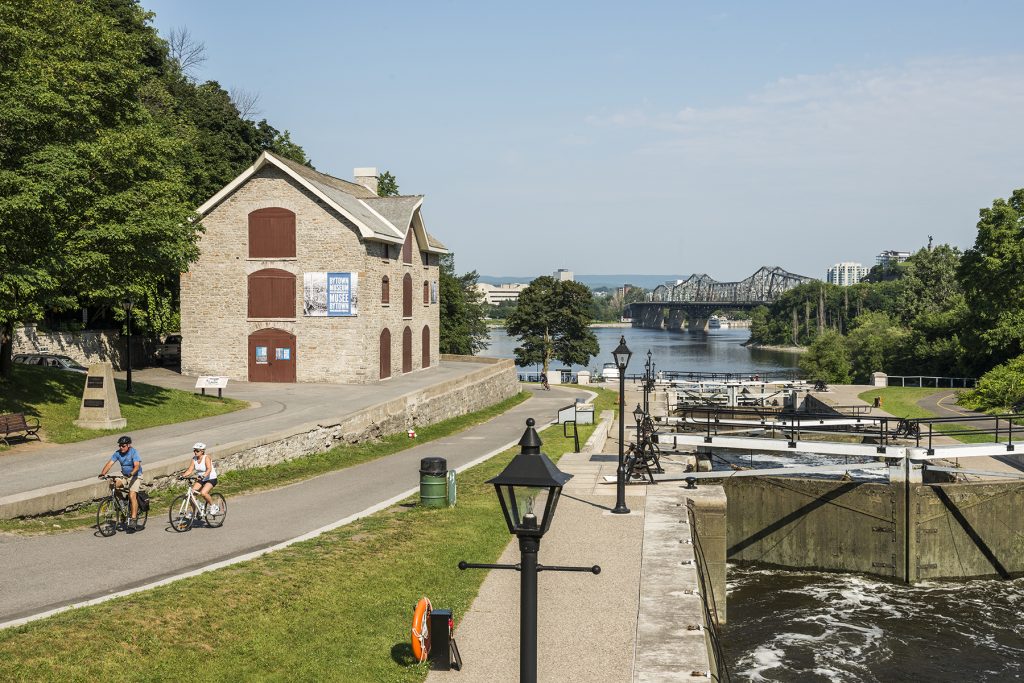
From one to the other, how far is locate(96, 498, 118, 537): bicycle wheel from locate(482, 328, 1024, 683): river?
41.4 feet

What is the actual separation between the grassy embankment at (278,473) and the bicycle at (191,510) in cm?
186

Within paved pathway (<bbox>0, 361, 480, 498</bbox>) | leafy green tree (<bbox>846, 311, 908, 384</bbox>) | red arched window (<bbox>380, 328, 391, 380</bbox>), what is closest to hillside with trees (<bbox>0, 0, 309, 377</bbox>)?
paved pathway (<bbox>0, 361, 480, 498</bbox>)

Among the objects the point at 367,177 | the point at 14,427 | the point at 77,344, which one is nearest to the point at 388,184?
the point at 367,177

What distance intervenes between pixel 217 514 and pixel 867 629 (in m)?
14.8

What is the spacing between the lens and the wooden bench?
80.3 feet

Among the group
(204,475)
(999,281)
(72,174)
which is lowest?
(204,475)

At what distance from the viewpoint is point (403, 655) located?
39.7 feet

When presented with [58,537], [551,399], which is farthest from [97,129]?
[551,399]

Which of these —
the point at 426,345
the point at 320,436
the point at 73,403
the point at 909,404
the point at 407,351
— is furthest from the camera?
the point at 426,345

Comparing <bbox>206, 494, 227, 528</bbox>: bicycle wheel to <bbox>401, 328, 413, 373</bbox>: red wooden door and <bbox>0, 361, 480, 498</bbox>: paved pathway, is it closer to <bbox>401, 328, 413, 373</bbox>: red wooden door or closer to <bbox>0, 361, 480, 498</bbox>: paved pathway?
<bbox>0, 361, 480, 498</bbox>: paved pathway

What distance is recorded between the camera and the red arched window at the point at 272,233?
44.2 meters

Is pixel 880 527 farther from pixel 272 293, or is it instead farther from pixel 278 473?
pixel 272 293

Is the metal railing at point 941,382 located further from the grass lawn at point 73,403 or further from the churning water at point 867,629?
the grass lawn at point 73,403

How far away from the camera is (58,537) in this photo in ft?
56.5
